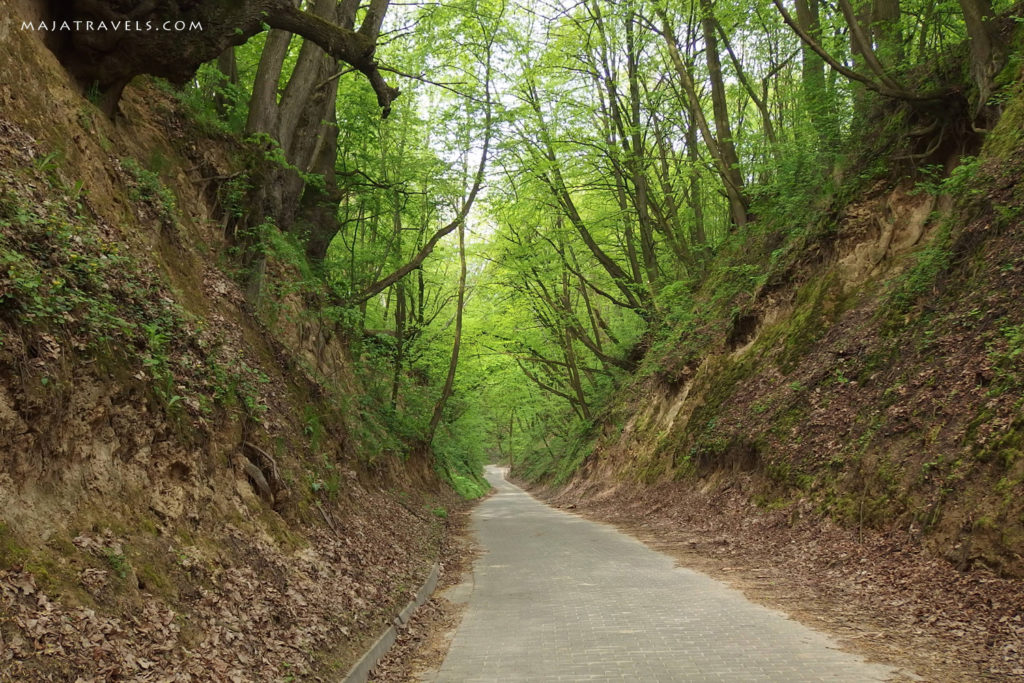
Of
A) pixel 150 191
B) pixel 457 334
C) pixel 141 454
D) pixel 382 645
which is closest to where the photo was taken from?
pixel 141 454

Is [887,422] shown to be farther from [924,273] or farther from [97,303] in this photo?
[97,303]

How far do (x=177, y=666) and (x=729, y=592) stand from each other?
662 cm

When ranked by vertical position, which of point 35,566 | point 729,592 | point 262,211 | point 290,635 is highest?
point 262,211

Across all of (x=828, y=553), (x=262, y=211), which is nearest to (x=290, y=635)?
(x=828, y=553)

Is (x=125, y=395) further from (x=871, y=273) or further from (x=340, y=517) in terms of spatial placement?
(x=871, y=273)

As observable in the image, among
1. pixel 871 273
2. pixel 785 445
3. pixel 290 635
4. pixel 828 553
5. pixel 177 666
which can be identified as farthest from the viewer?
pixel 871 273

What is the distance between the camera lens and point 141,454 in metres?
5.60

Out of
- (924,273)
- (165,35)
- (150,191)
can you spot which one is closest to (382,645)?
(150,191)

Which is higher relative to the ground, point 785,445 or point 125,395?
point 125,395

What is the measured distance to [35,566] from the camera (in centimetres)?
389

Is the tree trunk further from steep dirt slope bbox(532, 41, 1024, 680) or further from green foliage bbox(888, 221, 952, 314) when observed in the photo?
green foliage bbox(888, 221, 952, 314)

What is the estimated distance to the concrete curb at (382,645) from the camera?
5.54 metres

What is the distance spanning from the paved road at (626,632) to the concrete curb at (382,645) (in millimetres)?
655

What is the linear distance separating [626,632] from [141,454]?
4973 millimetres
